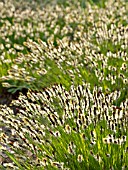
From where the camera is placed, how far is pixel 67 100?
114 inches

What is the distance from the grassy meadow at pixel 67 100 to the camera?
2611 mm

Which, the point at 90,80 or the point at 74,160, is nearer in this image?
the point at 74,160

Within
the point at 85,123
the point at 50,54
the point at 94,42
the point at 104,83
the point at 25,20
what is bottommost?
the point at 85,123

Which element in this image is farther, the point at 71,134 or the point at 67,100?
the point at 67,100

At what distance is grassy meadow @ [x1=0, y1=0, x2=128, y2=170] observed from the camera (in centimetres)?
261

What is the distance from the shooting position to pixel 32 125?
291cm

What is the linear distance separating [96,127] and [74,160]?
28cm

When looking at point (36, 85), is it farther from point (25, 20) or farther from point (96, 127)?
point (25, 20)

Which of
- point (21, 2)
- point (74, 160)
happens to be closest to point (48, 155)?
point (74, 160)

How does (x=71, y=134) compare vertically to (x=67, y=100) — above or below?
below

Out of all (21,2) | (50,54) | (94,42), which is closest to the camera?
(50,54)

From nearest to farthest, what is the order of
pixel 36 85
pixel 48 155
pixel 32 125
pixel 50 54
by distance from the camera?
1. pixel 48 155
2. pixel 32 125
3. pixel 50 54
4. pixel 36 85

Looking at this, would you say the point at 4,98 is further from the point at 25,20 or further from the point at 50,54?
the point at 25,20

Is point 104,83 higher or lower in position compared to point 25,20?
lower
